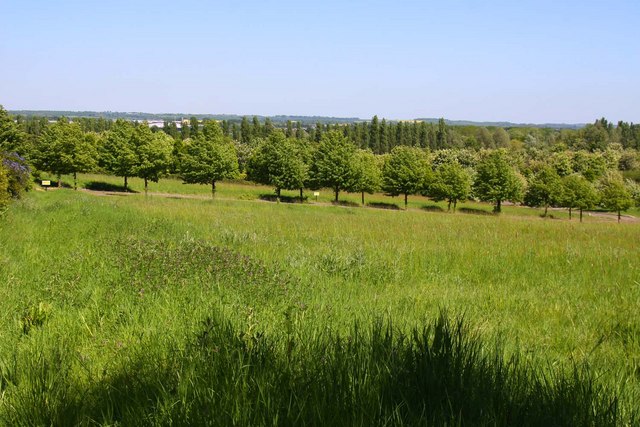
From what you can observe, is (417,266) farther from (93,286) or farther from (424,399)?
(424,399)

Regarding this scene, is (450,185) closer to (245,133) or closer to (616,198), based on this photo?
(616,198)

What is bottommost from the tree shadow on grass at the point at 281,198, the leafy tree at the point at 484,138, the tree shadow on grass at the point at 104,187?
the tree shadow on grass at the point at 281,198

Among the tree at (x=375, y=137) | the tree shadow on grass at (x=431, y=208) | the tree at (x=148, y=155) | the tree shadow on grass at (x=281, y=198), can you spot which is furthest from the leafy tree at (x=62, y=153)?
the tree at (x=375, y=137)

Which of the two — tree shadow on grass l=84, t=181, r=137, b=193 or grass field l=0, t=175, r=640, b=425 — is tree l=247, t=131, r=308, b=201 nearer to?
tree shadow on grass l=84, t=181, r=137, b=193

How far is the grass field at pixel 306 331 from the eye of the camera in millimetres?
2777

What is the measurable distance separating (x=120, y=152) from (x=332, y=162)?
21759 millimetres

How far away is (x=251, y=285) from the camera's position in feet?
21.4

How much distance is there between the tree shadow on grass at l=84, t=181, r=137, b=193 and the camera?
5205 centimetres

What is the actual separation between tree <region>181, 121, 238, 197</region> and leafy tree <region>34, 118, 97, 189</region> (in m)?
9.69

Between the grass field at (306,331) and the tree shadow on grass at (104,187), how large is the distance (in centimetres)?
4234

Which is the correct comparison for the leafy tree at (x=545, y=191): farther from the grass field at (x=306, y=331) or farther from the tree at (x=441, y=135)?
the tree at (x=441, y=135)

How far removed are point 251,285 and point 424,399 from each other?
13.3 ft

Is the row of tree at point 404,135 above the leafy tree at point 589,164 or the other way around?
above

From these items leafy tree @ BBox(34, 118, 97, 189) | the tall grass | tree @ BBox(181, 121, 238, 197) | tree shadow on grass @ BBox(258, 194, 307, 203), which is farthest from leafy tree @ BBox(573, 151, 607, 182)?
the tall grass
